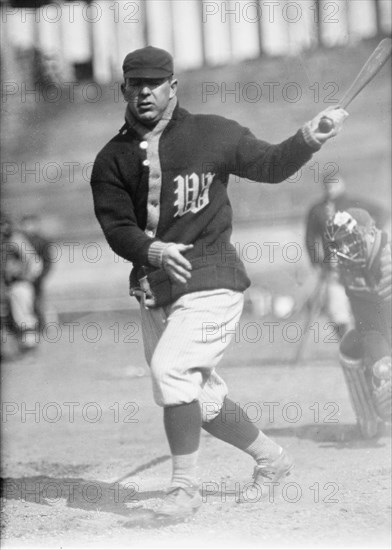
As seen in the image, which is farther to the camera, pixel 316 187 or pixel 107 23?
pixel 316 187

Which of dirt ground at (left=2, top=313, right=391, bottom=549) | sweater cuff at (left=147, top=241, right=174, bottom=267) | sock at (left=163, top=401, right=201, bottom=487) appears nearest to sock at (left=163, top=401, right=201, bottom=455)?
sock at (left=163, top=401, right=201, bottom=487)

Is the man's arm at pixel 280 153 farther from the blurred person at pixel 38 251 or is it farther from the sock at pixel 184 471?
the blurred person at pixel 38 251

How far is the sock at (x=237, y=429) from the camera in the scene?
343cm

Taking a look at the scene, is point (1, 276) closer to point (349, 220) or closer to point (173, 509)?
point (349, 220)

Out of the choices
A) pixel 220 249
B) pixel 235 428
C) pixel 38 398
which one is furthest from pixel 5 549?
pixel 38 398

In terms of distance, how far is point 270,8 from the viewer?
14.5ft

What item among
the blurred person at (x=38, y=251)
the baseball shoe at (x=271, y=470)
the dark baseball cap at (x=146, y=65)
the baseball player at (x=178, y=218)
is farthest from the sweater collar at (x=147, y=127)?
the blurred person at (x=38, y=251)

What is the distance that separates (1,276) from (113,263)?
229 centimetres

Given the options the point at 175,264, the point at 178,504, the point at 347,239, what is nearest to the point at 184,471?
the point at 178,504

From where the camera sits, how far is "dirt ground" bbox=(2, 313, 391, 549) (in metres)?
3.10

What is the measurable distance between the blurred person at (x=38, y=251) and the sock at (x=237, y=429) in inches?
208

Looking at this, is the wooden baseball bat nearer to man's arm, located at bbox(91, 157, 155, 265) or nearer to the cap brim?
the cap brim

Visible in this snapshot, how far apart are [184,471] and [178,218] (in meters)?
0.80

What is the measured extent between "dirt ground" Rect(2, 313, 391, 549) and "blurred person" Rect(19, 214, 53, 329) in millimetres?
1295
